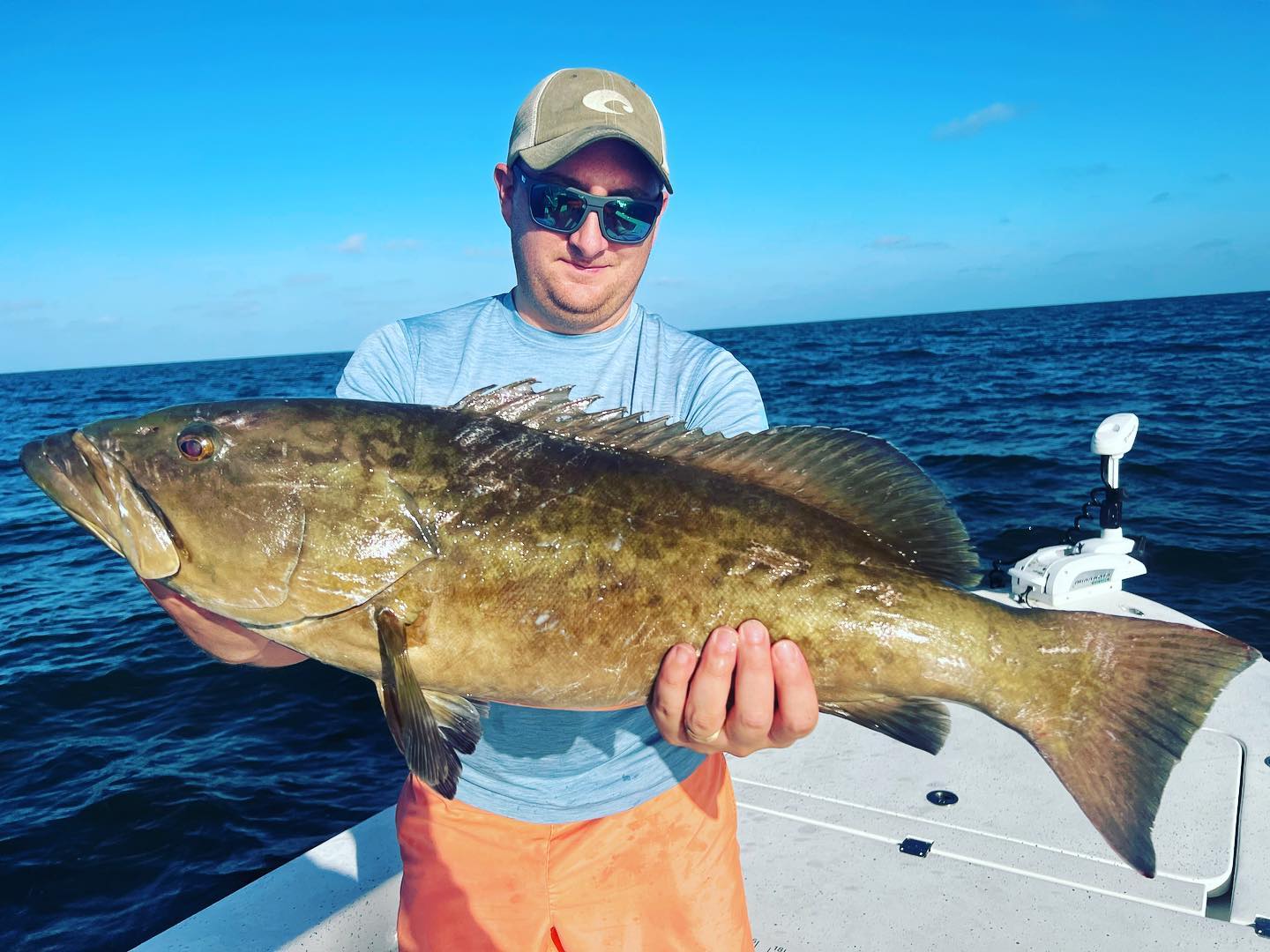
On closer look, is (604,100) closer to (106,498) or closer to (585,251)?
(585,251)

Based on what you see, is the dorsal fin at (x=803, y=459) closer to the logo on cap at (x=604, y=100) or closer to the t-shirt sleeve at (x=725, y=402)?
the t-shirt sleeve at (x=725, y=402)

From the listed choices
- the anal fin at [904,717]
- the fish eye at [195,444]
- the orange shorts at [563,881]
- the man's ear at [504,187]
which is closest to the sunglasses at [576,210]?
the man's ear at [504,187]

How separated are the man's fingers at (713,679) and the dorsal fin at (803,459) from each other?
571 millimetres

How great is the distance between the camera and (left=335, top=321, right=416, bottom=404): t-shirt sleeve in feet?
10.4

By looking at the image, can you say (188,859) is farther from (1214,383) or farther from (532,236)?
(1214,383)

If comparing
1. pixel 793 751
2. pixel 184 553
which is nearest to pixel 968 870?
pixel 793 751

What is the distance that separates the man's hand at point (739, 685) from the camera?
2475 millimetres

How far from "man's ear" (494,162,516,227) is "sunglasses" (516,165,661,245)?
0.77 ft

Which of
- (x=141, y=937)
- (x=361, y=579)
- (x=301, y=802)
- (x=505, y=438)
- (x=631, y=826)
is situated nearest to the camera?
(x=361, y=579)

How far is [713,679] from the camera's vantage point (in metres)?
2.47

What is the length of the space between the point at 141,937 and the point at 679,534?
21.6ft

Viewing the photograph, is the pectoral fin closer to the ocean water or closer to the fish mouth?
the fish mouth

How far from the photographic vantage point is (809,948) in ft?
12.0

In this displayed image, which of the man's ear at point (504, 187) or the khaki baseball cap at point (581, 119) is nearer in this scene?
the khaki baseball cap at point (581, 119)
